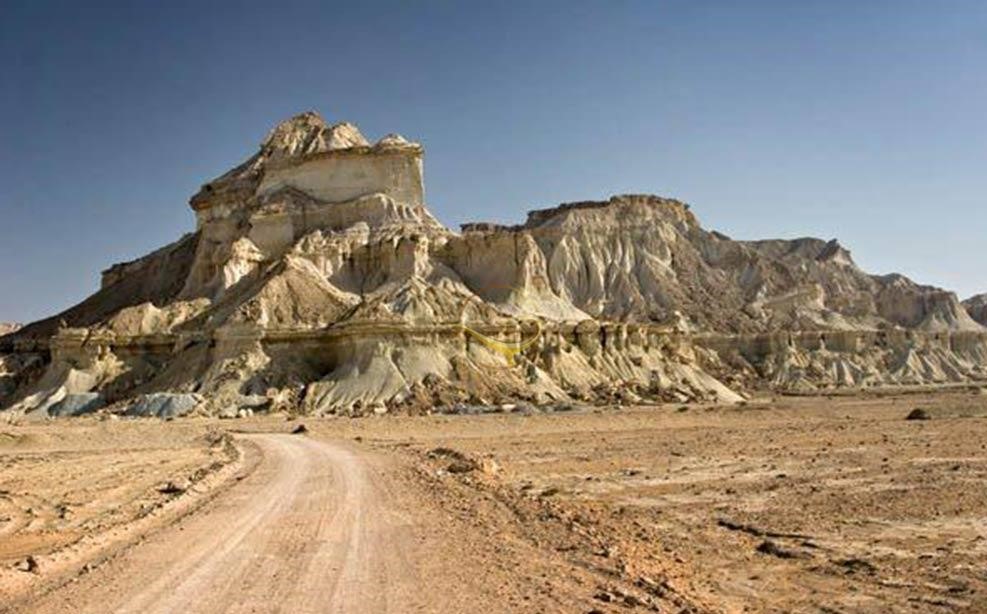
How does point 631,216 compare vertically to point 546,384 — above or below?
above

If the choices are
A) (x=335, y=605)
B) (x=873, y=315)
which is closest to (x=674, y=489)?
(x=335, y=605)

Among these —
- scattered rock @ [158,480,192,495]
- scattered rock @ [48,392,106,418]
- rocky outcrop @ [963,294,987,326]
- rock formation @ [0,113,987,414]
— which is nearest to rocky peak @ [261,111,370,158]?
rock formation @ [0,113,987,414]

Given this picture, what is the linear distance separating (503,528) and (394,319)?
35313 millimetres

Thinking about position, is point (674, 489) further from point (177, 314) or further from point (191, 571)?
point (177, 314)

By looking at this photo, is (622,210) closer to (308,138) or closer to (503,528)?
(308,138)

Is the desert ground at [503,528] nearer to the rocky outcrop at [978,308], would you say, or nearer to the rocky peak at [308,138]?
the rocky peak at [308,138]

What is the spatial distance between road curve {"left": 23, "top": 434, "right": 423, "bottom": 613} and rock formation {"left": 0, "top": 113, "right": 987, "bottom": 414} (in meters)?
28.2

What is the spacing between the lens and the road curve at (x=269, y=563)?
7.80 m

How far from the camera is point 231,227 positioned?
2746 inches

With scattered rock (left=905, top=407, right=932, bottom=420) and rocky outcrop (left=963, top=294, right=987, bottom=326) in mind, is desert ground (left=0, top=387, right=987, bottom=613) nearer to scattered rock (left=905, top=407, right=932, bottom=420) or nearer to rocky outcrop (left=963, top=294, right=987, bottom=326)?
scattered rock (left=905, top=407, right=932, bottom=420)

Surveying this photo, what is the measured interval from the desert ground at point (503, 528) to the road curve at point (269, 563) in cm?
4

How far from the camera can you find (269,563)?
9.32m

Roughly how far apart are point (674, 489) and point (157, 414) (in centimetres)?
3155

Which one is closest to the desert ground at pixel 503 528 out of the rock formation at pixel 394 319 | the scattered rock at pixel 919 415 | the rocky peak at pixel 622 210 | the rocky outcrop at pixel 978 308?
the scattered rock at pixel 919 415
